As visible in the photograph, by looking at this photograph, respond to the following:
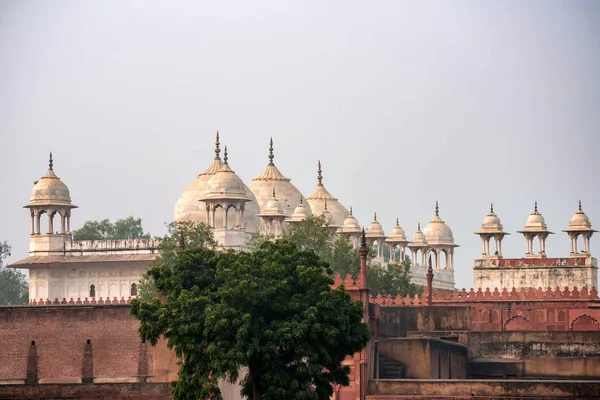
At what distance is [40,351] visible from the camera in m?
41.8

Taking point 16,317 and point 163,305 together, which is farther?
point 16,317

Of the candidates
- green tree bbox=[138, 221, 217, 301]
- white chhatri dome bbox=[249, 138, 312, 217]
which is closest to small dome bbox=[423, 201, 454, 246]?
white chhatri dome bbox=[249, 138, 312, 217]

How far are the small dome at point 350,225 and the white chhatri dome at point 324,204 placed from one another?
0.60 metres

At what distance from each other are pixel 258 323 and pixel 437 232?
154ft

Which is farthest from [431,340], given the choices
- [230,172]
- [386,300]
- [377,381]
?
[230,172]

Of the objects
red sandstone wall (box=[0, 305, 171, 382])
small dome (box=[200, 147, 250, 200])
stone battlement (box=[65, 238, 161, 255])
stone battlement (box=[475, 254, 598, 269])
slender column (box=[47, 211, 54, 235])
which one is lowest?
red sandstone wall (box=[0, 305, 171, 382])

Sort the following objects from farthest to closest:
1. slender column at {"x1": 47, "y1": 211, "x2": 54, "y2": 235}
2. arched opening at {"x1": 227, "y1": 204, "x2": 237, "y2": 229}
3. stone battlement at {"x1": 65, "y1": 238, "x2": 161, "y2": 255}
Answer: slender column at {"x1": 47, "y1": 211, "x2": 54, "y2": 235}, arched opening at {"x1": 227, "y1": 204, "x2": 237, "y2": 229}, stone battlement at {"x1": 65, "y1": 238, "x2": 161, "y2": 255}

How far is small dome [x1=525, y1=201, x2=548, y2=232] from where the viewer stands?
65.9m

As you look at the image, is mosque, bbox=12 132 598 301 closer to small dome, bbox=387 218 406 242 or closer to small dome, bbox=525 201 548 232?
small dome, bbox=525 201 548 232

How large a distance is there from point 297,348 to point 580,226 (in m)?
34.2

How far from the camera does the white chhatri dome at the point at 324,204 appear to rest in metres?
73.2

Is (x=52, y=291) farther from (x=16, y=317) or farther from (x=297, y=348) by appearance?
(x=297, y=348)

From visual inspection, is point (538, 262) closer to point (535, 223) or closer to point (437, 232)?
point (535, 223)

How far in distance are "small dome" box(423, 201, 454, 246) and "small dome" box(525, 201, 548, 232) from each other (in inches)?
464
